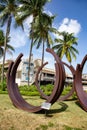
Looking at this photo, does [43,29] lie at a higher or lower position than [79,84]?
higher

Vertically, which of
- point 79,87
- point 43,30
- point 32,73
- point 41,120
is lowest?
point 41,120

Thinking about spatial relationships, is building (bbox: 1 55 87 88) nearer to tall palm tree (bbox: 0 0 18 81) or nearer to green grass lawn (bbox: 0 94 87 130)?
tall palm tree (bbox: 0 0 18 81)

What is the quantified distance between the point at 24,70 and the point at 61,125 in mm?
35974

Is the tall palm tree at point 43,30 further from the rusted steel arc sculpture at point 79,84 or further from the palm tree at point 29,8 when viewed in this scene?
the rusted steel arc sculpture at point 79,84

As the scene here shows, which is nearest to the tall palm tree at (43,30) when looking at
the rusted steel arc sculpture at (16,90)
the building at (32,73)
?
the building at (32,73)

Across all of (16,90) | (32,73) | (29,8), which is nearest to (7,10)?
(29,8)

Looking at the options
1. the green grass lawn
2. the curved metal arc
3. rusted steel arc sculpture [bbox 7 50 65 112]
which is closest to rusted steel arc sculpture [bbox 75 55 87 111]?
the curved metal arc

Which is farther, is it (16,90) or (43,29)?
(43,29)

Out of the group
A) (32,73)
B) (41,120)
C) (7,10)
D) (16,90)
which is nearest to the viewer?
(41,120)

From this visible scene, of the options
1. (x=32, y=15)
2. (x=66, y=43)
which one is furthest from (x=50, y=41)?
(x=66, y=43)

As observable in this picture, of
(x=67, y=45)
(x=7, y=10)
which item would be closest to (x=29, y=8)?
(x=7, y=10)

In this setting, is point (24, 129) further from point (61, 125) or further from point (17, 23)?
point (17, 23)

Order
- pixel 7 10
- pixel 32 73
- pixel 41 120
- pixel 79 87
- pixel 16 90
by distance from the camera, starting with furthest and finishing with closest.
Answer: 1. pixel 32 73
2. pixel 7 10
3. pixel 16 90
4. pixel 79 87
5. pixel 41 120

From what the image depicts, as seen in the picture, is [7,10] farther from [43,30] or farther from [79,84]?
[79,84]
